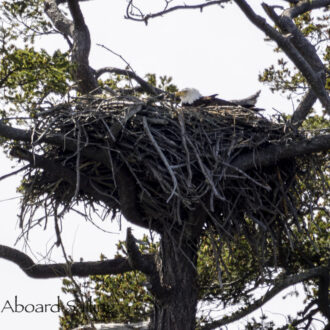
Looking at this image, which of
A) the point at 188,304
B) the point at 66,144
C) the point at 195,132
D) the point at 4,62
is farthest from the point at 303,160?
the point at 4,62

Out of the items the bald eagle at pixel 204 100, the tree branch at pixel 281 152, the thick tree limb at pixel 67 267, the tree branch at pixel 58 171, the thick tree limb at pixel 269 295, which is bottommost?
the thick tree limb at pixel 269 295

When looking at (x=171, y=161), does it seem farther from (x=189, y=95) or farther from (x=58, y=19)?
(x=58, y=19)

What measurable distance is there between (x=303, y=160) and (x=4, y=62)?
2.94 meters

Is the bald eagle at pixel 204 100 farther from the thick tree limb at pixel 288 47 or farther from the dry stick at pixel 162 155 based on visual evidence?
the dry stick at pixel 162 155

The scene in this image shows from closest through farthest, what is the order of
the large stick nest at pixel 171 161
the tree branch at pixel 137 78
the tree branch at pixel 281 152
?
1. the large stick nest at pixel 171 161
2. the tree branch at pixel 281 152
3. the tree branch at pixel 137 78

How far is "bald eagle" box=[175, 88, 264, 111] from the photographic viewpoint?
24.4 feet

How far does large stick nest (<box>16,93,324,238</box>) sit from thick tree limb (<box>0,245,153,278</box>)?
0.44 meters

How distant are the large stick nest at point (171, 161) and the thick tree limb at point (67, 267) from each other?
443 millimetres

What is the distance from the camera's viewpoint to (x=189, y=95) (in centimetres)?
800

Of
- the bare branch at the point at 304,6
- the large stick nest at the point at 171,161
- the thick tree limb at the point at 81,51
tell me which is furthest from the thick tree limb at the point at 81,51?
the bare branch at the point at 304,6

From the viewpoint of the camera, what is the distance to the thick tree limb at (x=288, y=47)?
6.17m

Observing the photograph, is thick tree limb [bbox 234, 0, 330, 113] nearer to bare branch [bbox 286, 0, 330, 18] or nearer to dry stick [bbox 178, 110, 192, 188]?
bare branch [bbox 286, 0, 330, 18]

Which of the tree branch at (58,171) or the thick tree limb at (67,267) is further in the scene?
the thick tree limb at (67,267)

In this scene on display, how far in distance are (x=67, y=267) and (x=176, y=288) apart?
0.99 meters
